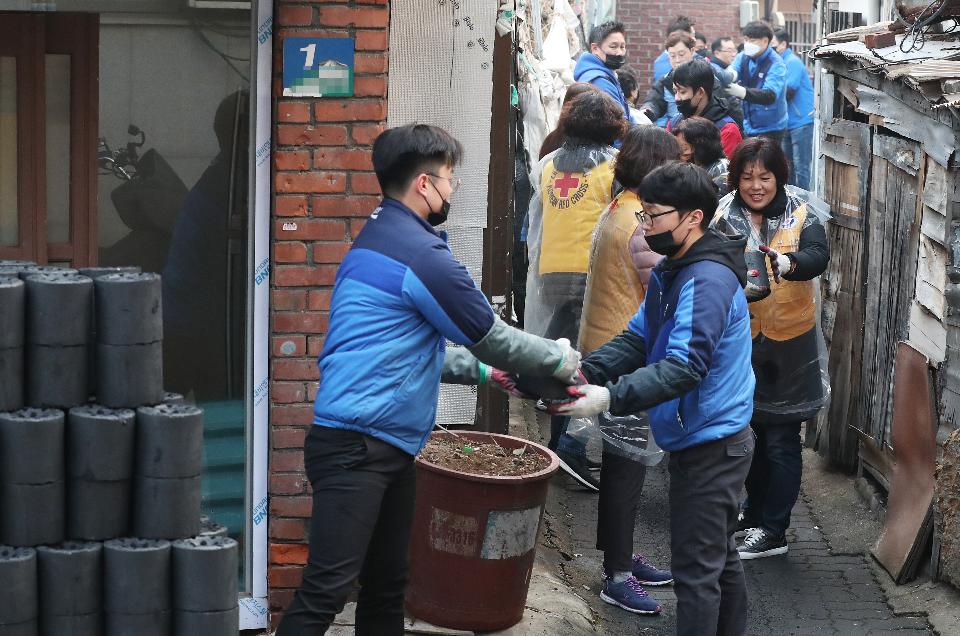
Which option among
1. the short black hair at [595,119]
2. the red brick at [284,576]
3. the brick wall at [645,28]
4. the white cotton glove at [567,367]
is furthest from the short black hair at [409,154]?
the brick wall at [645,28]

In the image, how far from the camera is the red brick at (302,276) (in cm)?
517

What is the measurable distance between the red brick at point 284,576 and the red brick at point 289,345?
2.89 feet

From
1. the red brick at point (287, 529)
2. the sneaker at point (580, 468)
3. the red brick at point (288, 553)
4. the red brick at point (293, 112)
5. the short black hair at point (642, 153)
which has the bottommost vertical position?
the sneaker at point (580, 468)

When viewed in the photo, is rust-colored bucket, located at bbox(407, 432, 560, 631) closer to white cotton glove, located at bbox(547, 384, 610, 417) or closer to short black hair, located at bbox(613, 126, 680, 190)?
white cotton glove, located at bbox(547, 384, 610, 417)

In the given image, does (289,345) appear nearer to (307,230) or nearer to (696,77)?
(307,230)

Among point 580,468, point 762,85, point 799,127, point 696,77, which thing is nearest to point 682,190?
point 580,468

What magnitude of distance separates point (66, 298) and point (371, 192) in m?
1.79

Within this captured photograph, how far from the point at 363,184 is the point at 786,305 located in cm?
250

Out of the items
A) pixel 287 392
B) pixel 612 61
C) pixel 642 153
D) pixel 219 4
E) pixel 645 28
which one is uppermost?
pixel 645 28

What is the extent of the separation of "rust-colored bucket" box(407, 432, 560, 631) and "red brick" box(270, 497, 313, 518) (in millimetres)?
443

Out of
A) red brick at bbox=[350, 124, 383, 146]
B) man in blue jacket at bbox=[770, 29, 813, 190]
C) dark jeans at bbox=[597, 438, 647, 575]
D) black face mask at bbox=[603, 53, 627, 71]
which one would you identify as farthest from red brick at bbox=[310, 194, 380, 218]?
man in blue jacket at bbox=[770, 29, 813, 190]

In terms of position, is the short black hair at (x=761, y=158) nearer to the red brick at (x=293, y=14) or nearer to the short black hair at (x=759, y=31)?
the red brick at (x=293, y=14)

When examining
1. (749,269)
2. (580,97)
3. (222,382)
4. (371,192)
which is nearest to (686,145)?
(580,97)

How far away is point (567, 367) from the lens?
172 inches
